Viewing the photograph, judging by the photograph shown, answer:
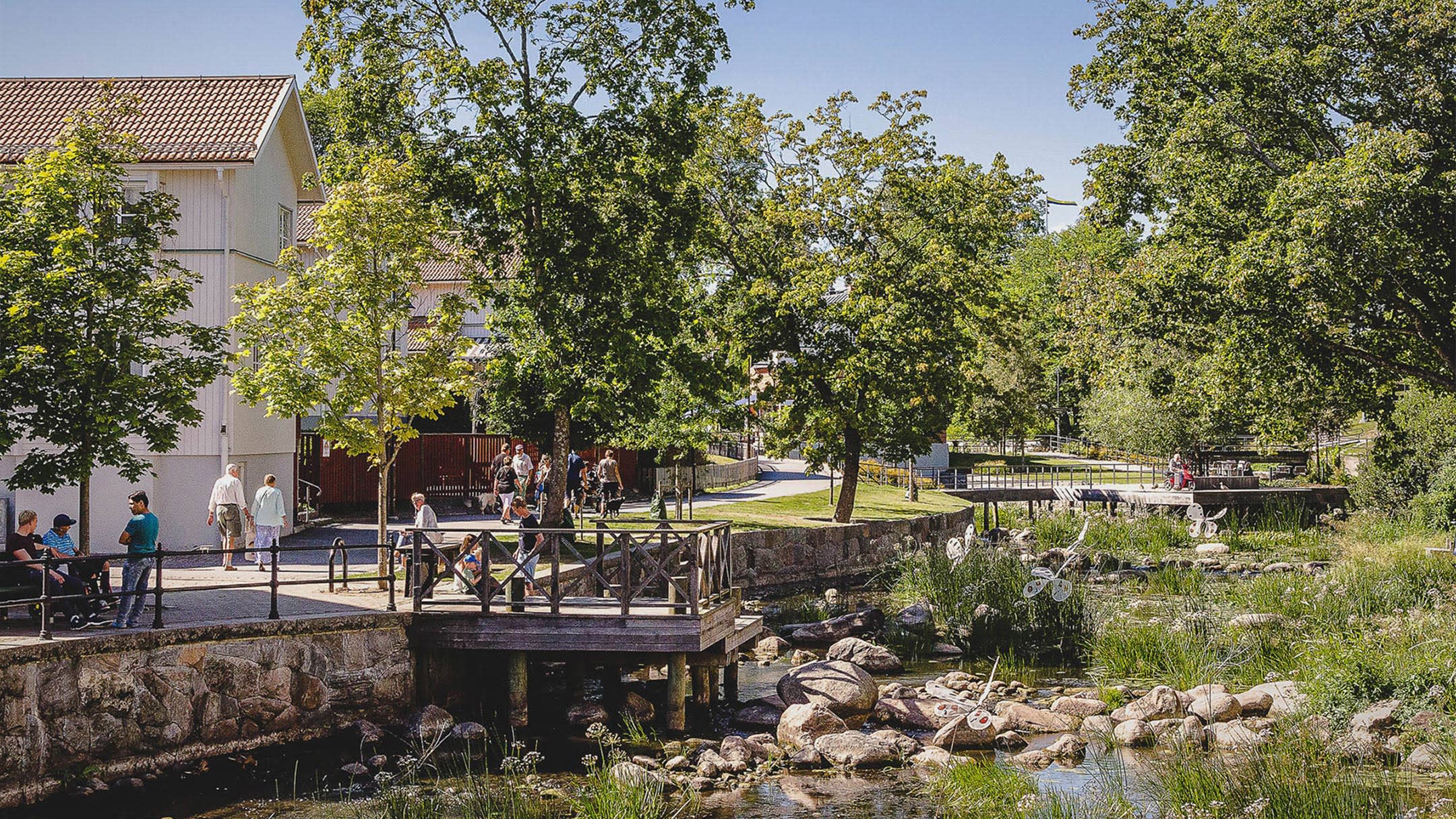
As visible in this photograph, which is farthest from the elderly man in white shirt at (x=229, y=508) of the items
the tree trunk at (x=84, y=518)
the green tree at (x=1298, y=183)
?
the green tree at (x=1298, y=183)

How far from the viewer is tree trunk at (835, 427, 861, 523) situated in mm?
32344

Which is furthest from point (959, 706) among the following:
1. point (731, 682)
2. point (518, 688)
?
point (518, 688)

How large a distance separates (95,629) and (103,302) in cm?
515

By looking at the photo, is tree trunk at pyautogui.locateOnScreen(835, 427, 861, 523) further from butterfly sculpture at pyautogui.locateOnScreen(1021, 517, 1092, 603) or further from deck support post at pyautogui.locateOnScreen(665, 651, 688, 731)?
deck support post at pyautogui.locateOnScreen(665, 651, 688, 731)

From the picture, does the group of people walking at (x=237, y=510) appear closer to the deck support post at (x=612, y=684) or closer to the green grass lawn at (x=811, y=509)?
the deck support post at (x=612, y=684)

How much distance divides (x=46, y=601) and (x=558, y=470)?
38.6ft

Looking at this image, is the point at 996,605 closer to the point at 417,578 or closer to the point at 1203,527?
the point at 417,578

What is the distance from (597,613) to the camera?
15.3 metres

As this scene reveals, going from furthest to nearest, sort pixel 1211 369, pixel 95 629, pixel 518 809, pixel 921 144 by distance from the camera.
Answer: pixel 921 144, pixel 1211 369, pixel 95 629, pixel 518 809

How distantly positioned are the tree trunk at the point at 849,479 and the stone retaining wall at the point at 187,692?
1833 cm

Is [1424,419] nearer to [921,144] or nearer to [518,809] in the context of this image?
[921,144]

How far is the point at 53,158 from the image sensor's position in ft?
53.8

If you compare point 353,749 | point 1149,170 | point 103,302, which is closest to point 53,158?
point 103,302

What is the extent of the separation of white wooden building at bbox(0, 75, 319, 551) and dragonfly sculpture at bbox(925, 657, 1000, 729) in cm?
1483
